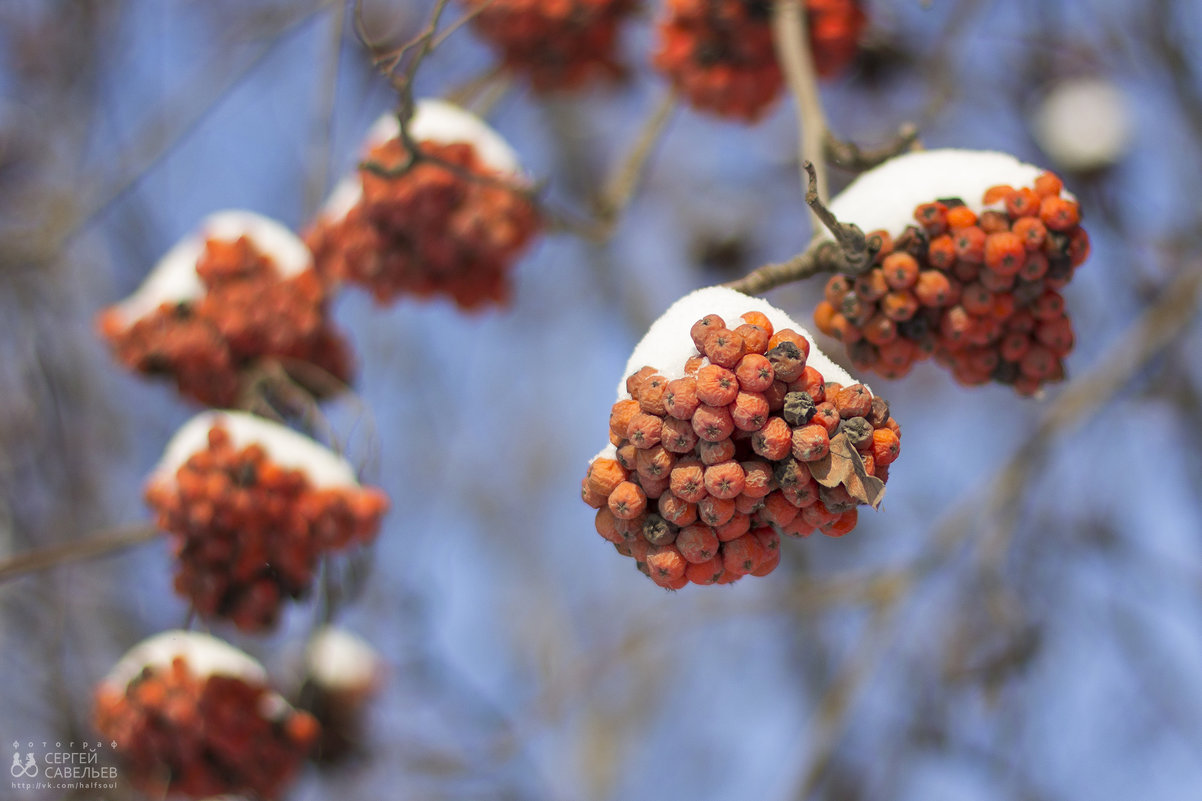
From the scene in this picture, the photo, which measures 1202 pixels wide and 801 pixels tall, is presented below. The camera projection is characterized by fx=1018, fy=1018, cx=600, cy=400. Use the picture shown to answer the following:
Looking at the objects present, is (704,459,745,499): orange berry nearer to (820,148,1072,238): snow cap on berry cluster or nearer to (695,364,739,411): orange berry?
(695,364,739,411): orange berry

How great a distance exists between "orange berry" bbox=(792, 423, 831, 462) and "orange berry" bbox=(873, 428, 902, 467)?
0.29 feet

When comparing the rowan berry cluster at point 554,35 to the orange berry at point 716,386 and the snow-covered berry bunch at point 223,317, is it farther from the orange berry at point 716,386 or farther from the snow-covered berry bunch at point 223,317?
the orange berry at point 716,386

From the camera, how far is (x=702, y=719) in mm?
8312

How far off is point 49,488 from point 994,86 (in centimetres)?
477

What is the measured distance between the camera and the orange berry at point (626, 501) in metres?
1.50

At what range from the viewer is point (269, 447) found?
271cm

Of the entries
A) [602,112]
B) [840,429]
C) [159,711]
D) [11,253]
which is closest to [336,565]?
[159,711]

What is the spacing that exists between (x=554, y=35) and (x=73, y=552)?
2168mm

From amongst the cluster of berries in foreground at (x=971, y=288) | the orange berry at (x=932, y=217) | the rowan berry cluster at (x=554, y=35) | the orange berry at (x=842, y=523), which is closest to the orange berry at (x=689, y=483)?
the orange berry at (x=842, y=523)

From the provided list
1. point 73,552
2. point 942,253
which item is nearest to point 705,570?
point 942,253

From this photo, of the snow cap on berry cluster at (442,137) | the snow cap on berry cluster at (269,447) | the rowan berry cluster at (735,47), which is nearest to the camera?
the snow cap on berry cluster at (269,447)

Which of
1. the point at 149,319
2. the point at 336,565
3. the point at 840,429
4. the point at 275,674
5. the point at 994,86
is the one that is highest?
the point at 994,86

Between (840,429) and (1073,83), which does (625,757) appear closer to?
(1073,83)

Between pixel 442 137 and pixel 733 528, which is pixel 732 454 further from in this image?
pixel 442 137
